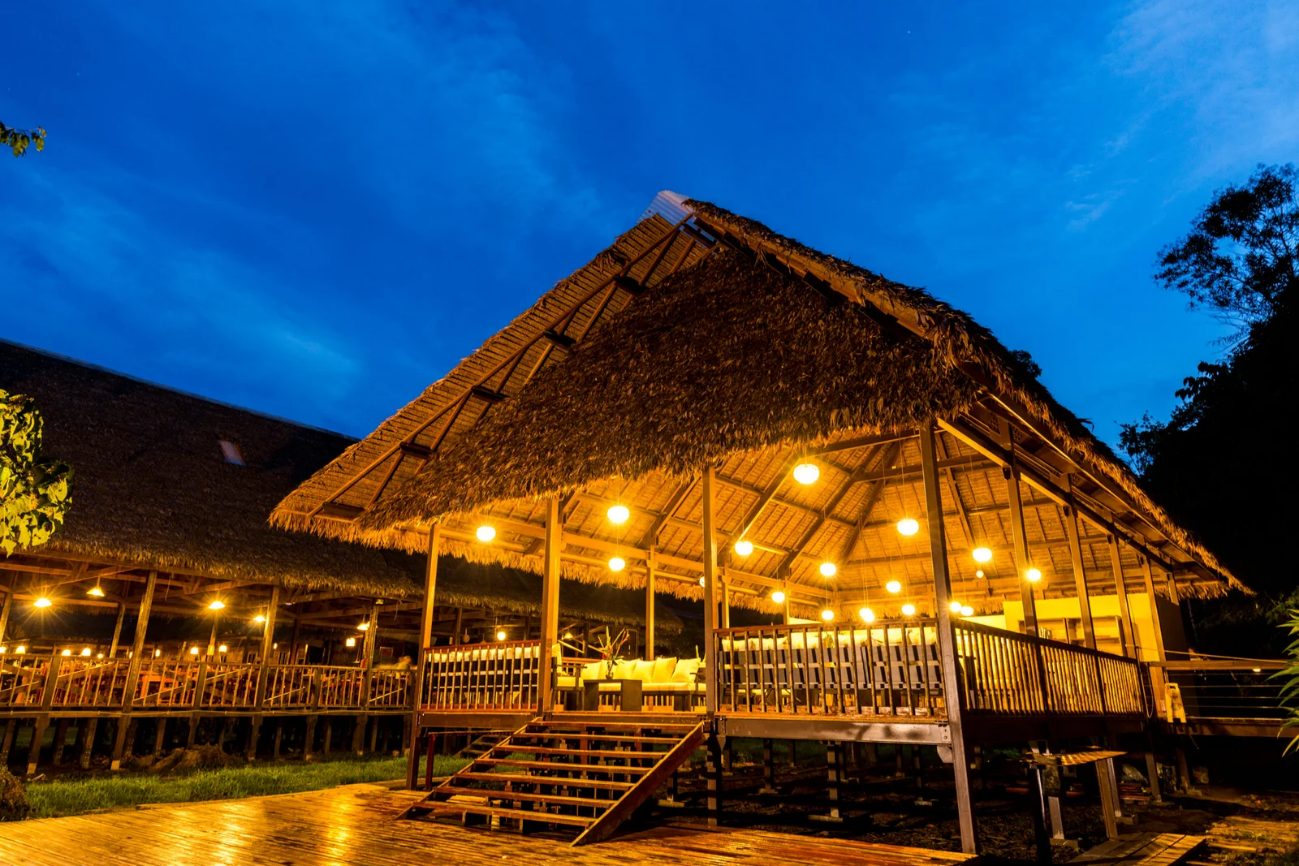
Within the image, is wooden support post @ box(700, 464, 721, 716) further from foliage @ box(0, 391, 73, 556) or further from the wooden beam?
foliage @ box(0, 391, 73, 556)

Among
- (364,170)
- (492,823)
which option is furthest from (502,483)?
(364,170)

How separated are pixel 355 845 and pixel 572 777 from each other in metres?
2.09

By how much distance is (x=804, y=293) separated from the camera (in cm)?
857

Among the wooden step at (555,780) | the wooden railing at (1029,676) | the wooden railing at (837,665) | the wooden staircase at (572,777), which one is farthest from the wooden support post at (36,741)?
the wooden railing at (1029,676)

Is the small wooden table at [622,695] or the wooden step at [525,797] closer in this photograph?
the wooden step at [525,797]

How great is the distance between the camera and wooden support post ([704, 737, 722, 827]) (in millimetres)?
7418

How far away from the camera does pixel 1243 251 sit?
24234 millimetres

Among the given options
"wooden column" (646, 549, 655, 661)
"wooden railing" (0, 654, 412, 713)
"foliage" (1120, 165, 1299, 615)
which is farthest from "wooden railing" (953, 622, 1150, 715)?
"wooden railing" (0, 654, 412, 713)

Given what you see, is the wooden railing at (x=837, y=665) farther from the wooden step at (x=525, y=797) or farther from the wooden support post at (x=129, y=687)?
the wooden support post at (x=129, y=687)

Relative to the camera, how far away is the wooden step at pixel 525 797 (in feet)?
22.8

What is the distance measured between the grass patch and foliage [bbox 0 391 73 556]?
4874mm

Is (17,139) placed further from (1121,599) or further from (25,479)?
(1121,599)

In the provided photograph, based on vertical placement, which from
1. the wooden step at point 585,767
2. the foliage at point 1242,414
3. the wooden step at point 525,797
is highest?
the foliage at point 1242,414

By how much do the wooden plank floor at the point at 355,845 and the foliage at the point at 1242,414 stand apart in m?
13.1
